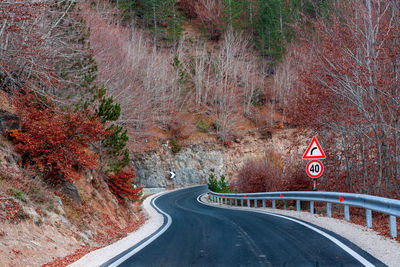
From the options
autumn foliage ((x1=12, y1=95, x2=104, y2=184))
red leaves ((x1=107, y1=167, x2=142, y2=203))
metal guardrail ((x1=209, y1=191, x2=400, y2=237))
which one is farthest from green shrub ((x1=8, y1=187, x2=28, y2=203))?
red leaves ((x1=107, y1=167, x2=142, y2=203))

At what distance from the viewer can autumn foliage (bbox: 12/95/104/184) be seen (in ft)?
37.7

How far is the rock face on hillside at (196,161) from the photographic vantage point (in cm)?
5184

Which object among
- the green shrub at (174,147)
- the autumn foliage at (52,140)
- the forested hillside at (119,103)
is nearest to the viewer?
the autumn foliage at (52,140)

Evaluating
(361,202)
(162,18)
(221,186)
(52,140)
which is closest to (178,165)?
(221,186)

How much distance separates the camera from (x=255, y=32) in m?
72.6

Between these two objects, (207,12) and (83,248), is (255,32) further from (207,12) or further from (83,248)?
(83,248)

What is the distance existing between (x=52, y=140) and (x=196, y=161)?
44046mm

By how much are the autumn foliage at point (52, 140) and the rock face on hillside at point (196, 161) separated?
39.3 m

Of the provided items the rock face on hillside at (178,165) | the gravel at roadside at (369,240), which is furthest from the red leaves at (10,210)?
the rock face on hillside at (178,165)

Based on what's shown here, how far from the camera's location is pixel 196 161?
55.0 metres

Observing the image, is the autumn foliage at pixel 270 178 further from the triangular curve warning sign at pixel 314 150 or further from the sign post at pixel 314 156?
the triangular curve warning sign at pixel 314 150

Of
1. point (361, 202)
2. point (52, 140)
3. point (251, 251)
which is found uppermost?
point (52, 140)

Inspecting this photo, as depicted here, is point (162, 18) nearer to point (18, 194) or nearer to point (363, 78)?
point (363, 78)

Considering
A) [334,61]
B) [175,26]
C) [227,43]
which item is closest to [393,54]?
[334,61]
